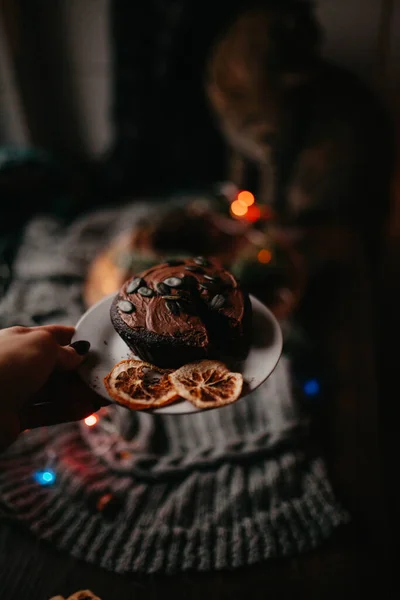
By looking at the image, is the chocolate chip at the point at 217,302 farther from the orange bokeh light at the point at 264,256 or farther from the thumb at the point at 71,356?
the orange bokeh light at the point at 264,256

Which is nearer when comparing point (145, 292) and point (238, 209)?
point (145, 292)

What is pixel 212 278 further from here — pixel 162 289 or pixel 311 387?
pixel 311 387

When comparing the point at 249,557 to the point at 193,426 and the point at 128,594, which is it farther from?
the point at 193,426

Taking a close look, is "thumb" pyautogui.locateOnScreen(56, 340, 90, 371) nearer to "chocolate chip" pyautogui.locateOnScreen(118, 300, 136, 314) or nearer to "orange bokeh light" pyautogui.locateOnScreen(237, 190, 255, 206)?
"chocolate chip" pyautogui.locateOnScreen(118, 300, 136, 314)

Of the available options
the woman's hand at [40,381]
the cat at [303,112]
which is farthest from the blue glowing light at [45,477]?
the cat at [303,112]

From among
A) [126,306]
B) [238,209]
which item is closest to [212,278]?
[126,306]

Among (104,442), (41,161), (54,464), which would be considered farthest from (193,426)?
(41,161)

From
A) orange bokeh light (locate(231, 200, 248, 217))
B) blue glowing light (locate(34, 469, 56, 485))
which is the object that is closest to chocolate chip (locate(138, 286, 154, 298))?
blue glowing light (locate(34, 469, 56, 485))
